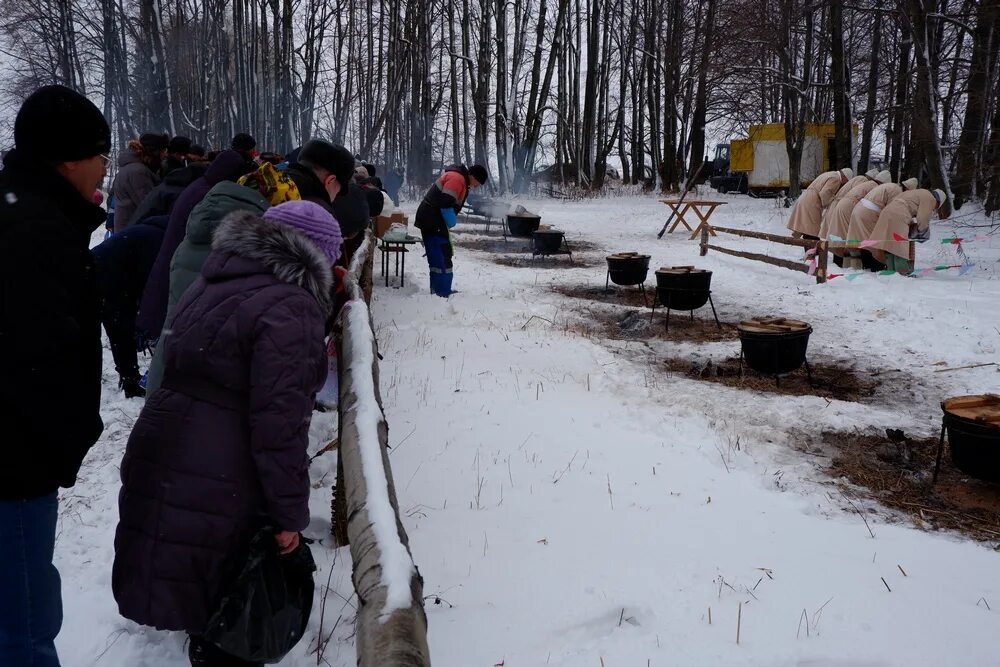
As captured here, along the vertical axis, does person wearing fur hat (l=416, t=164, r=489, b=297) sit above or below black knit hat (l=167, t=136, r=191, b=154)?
below

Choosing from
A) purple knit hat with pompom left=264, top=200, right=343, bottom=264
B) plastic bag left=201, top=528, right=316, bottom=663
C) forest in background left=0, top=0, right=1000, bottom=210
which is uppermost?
forest in background left=0, top=0, right=1000, bottom=210

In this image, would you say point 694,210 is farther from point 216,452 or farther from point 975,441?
point 216,452

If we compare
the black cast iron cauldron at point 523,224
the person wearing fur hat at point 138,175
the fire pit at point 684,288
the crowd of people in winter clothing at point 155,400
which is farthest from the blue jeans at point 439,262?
the crowd of people in winter clothing at point 155,400

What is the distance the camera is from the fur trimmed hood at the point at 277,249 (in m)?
2.25

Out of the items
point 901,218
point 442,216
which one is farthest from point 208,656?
point 901,218

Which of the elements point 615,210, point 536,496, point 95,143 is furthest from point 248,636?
point 615,210

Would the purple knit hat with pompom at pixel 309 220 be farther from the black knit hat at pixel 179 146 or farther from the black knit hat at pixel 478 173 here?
the black knit hat at pixel 478 173

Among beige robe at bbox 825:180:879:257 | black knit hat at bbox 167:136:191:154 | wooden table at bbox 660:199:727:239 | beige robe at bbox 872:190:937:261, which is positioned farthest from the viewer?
wooden table at bbox 660:199:727:239

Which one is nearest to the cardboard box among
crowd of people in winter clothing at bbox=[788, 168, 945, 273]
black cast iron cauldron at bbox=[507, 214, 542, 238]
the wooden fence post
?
black cast iron cauldron at bbox=[507, 214, 542, 238]

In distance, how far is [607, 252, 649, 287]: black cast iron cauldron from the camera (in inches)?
431

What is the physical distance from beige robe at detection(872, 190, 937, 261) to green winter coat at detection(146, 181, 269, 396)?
11.0 meters

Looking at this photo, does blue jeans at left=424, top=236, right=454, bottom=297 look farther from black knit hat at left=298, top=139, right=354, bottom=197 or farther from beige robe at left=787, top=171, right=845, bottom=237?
beige robe at left=787, top=171, right=845, bottom=237

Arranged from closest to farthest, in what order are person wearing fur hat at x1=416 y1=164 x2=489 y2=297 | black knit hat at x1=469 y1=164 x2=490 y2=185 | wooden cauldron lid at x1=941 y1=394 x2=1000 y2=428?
1. wooden cauldron lid at x1=941 y1=394 x2=1000 y2=428
2. person wearing fur hat at x1=416 y1=164 x2=489 y2=297
3. black knit hat at x1=469 y1=164 x2=490 y2=185

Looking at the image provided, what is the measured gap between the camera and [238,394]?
2.16 m
